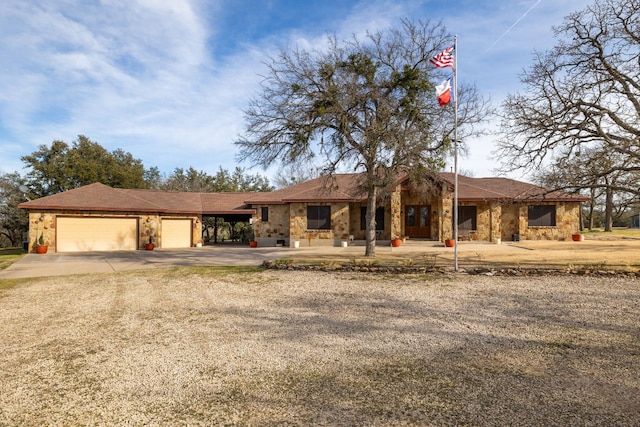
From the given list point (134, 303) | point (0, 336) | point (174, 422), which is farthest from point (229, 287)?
point (174, 422)

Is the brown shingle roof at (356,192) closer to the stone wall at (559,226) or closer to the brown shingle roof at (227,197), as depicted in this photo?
the brown shingle roof at (227,197)

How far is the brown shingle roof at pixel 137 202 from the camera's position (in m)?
21.4

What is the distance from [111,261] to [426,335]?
15.2m

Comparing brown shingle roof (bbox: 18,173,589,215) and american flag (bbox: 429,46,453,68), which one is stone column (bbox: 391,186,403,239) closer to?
brown shingle roof (bbox: 18,173,589,215)

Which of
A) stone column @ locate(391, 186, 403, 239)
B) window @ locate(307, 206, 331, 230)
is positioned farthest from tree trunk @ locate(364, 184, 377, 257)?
window @ locate(307, 206, 331, 230)

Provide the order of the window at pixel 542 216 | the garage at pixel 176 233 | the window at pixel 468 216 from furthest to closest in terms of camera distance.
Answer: the garage at pixel 176 233, the window at pixel 542 216, the window at pixel 468 216

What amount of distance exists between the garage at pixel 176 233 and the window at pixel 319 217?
9.17 metres

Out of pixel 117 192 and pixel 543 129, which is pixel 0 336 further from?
pixel 117 192

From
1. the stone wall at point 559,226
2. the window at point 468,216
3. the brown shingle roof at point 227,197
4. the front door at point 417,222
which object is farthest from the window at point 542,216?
the front door at point 417,222

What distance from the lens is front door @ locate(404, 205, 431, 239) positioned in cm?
2364

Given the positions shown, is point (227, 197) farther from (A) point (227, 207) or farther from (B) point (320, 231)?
(B) point (320, 231)

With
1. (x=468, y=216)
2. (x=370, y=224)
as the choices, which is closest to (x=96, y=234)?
(x=370, y=224)

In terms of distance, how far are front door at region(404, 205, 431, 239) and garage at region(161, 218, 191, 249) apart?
49.7ft

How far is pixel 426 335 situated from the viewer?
241 inches
